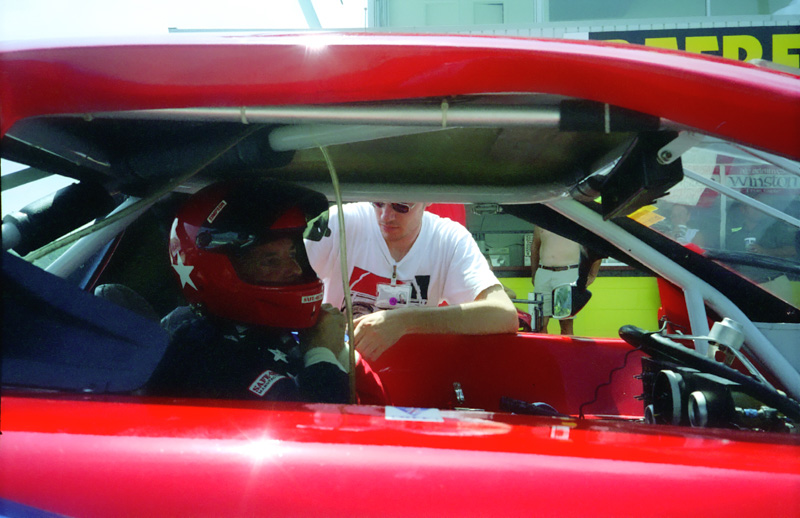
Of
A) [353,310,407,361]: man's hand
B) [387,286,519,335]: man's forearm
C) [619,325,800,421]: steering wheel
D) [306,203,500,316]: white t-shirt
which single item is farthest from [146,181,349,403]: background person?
[306,203,500,316]: white t-shirt

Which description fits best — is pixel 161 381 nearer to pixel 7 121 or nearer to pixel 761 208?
pixel 7 121

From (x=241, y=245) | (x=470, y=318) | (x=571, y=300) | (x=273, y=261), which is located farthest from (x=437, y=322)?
(x=241, y=245)

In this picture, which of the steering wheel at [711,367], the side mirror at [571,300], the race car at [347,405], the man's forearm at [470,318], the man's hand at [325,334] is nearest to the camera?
the race car at [347,405]

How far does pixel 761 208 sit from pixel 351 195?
1.35 metres

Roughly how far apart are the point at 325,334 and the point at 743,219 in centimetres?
144

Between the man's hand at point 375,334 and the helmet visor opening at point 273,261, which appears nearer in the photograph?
the helmet visor opening at point 273,261

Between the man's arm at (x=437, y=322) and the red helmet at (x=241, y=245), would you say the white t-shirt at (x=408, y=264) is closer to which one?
the man's arm at (x=437, y=322)

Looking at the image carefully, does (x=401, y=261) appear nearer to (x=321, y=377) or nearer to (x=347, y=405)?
(x=321, y=377)

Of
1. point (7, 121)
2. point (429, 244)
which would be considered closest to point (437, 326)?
point (429, 244)

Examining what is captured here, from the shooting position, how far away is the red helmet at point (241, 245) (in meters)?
1.39

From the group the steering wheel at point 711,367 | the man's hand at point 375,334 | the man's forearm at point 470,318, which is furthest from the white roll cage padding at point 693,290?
the man's hand at point 375,334

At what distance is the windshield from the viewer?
1.51 meters

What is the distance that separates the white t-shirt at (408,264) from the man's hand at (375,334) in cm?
65

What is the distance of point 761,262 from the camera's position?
1577 millimetres
